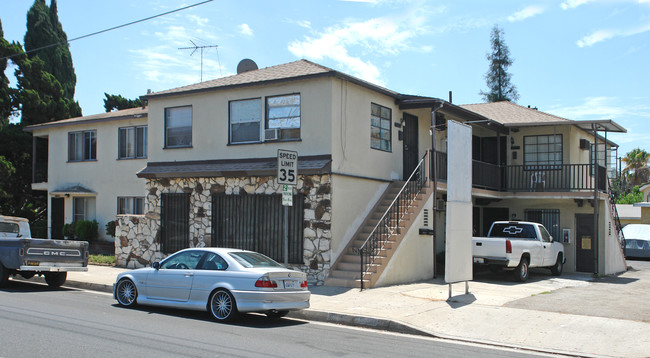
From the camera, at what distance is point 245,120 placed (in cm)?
1791

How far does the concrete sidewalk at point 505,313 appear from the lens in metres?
9.88

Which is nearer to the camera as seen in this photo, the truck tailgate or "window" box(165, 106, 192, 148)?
the truck tailgate

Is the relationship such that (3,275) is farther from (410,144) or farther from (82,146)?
(82,146)

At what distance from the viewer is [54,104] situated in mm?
32375

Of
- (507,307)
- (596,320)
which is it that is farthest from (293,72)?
(596,320)

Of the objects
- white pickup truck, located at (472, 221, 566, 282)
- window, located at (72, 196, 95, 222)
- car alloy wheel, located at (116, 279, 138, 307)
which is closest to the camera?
car alloy wheel, located at (116, 279, 138, 307)

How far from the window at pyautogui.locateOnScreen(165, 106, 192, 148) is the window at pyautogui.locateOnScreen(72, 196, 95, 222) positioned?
31.7ft

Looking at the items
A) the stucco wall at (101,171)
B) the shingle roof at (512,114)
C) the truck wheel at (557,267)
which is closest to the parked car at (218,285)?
the truck wheel at (557,267)

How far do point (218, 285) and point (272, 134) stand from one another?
23.9 ft

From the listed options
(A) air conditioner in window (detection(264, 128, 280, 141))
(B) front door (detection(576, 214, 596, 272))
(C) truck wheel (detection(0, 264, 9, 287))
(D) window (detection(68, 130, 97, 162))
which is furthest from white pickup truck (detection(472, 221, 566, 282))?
(D) window (detection(68, 130, 97, 162))

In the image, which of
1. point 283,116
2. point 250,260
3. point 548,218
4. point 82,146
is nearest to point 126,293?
point 250,260

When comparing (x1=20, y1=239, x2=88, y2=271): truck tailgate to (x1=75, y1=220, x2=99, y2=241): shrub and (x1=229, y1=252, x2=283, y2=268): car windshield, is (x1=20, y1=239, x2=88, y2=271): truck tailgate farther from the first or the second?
(x1=75, y1=220, x2=99, y2=241): shrub

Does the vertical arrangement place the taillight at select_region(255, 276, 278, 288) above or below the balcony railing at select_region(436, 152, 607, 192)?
below

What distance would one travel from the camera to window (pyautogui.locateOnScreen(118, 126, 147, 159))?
25.7 m
